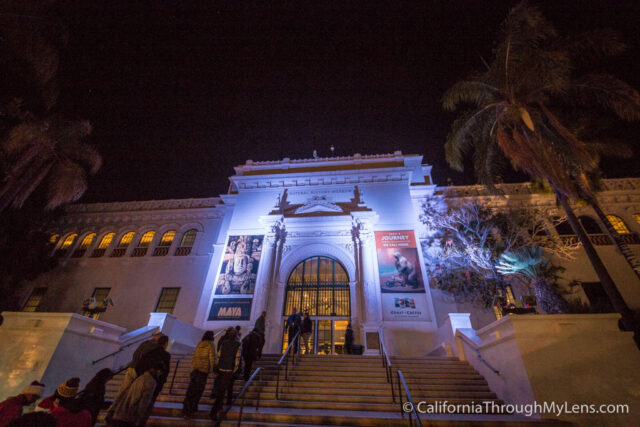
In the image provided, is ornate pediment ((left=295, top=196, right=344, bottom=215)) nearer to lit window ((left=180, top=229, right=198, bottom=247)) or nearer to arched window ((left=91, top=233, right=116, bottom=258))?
lit window ((left=180, top=229, right=198, bottom=247))

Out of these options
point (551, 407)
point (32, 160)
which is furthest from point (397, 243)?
point (32, 160)

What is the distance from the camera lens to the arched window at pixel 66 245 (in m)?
20.6

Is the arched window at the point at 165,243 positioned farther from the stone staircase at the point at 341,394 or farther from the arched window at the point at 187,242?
the stone staircase at the point at 341,394

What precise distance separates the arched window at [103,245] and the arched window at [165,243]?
4.25 metres

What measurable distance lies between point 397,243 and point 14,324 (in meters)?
16.6

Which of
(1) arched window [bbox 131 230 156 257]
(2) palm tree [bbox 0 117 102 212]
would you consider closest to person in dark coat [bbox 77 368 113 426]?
(2) palm tree [bbox 0 117 102 212]

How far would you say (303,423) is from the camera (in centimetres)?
582

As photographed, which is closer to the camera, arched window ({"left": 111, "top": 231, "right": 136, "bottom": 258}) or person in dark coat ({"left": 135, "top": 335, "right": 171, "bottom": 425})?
person in dark coat ({"left": 135, "top": 335, "right": 171, "bottom": 425})

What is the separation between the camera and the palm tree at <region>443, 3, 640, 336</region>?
10.1m

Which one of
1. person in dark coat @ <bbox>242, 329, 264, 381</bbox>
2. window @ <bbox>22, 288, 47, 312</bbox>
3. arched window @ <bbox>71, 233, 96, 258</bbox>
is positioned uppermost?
arched window @ <bbox>71, 233, 96, 258</bbox>

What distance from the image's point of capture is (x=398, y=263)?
1616cm

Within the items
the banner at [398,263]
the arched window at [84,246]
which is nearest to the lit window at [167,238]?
the arched window at [84,246]

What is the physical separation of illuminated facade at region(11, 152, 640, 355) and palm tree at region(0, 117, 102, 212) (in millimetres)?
6345

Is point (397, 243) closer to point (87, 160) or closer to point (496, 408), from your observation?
point (496, 408)
